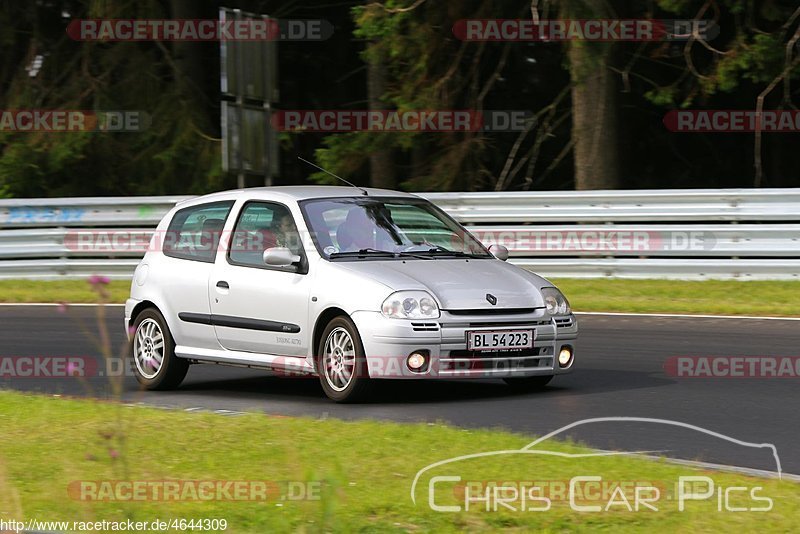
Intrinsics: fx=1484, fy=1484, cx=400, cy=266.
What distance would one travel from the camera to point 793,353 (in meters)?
12.4

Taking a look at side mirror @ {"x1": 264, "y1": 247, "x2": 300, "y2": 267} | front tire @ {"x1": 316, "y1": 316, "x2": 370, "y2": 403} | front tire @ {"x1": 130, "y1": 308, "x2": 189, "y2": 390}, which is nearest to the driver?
side mirror @ {"x1": 264, "y1": 247, "x2": 300, "y2": 267}

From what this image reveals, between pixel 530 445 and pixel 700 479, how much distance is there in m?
1.16

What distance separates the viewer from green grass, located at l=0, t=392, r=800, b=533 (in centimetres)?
624

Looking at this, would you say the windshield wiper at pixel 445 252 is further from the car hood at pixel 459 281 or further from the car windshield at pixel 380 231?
the car hood at pixel 459 281

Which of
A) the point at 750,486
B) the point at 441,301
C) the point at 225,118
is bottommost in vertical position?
the point at 750,486

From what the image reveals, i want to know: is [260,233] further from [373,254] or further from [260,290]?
[373,254]

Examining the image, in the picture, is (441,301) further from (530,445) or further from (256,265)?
(530,445)

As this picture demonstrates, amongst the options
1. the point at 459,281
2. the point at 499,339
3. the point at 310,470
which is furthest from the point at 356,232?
the point at 310,470

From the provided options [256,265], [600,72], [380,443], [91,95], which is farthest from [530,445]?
[91,95]

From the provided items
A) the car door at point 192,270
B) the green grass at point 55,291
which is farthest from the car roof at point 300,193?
the green grass at point 55,291

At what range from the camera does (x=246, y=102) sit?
18234 millimetres

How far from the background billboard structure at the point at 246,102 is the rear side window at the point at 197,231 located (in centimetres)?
567

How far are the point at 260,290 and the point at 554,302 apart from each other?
212 cm

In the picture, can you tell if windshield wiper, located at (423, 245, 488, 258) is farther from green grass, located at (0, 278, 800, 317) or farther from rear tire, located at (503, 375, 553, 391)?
green grass, located at (0, 278, 800, 317)
